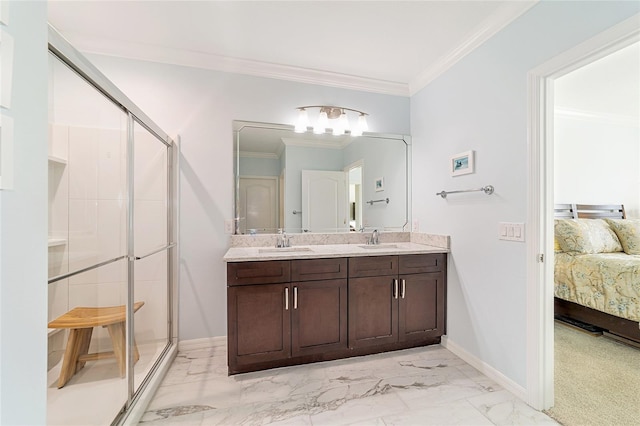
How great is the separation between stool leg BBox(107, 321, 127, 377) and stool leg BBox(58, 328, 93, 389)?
12 cm

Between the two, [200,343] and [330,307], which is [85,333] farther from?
[330,307]

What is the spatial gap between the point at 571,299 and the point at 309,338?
260 centimetres

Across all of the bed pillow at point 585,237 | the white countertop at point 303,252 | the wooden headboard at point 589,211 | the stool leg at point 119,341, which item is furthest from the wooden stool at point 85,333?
the wooden headboard at point 589,211

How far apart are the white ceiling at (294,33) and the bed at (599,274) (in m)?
2.21

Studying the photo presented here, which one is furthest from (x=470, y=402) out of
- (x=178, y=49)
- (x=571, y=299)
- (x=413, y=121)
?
(x=178, y=49)

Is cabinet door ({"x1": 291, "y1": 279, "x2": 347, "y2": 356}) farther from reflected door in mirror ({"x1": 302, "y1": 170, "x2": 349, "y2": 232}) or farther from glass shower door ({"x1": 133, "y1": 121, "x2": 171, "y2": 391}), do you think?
glass shower door ({"x1": 133, "y1": 121, "x2": 171, "y2": 391})

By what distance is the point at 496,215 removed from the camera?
1848 mm

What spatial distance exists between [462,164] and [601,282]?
1.74 m

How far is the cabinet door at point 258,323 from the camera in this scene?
190 cm

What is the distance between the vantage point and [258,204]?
2.50 m

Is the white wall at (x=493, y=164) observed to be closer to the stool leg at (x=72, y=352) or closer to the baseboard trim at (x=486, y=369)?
the baseboard trim at (x=486, y=369)

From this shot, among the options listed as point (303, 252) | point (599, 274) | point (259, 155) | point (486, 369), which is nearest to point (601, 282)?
point (599, 274)

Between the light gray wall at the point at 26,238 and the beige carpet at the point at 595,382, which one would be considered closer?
the light gray wall at the point at 26,238

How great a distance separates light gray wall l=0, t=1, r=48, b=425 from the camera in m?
0.58
